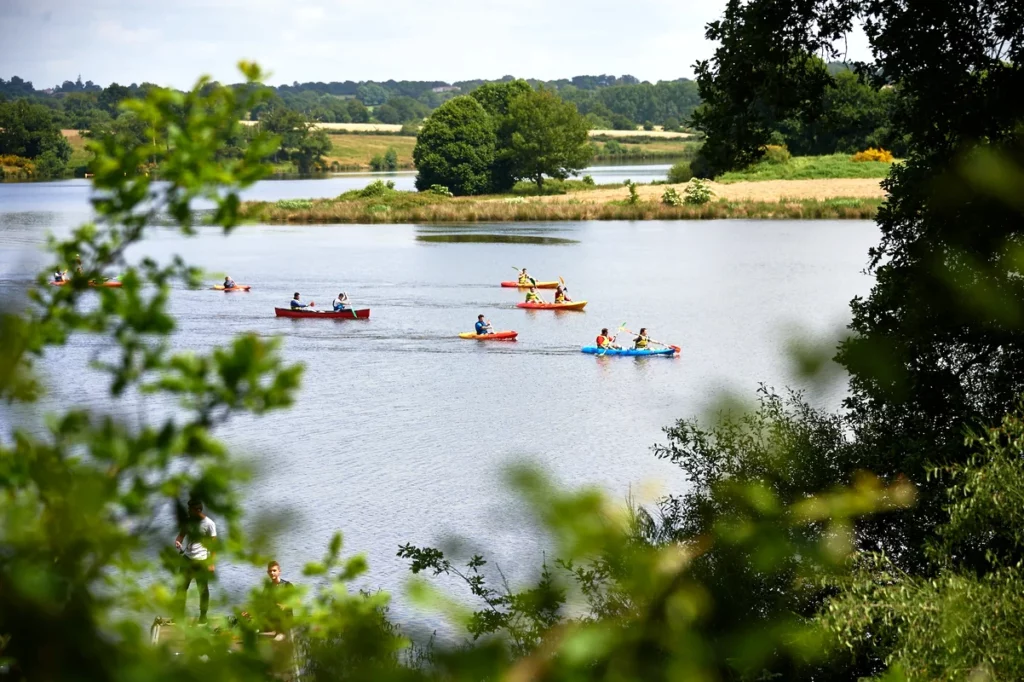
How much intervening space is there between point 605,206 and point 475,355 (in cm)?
4156

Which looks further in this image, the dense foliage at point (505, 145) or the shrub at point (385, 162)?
the shrub at point (385, 162)

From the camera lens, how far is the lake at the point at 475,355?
21.7m

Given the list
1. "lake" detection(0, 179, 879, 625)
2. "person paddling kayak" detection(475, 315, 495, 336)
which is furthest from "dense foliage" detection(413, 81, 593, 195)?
"person paddling kayak" detection(475, 315, 495, 336)

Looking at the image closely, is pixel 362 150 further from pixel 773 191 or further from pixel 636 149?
pixel 773 191

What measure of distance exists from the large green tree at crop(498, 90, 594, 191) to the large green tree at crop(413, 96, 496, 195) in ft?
5.79

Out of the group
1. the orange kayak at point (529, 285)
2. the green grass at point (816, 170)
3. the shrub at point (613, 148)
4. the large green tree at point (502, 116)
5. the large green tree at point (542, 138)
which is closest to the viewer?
the orange kayak at point (529, 285)

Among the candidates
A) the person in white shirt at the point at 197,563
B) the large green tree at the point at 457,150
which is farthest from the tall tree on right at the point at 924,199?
the large green tree at the point at 457,150

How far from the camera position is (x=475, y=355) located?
38344 millimetres

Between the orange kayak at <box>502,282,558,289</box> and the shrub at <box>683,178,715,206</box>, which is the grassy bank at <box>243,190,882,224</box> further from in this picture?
the orange kayak at <box>502,282,558,289</box>

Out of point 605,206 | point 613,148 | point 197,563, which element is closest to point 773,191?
point 605,206

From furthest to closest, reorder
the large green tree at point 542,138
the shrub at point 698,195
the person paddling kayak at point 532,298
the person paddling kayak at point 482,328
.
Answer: the large green tree at point 542,138 → the shrub at point 698,195 → the person paddling kayak at point 532,298 → the person paddling kayak at point 482,328

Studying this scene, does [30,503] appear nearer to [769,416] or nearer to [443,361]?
[769,416]

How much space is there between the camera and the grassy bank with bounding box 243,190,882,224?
7181 centimetres

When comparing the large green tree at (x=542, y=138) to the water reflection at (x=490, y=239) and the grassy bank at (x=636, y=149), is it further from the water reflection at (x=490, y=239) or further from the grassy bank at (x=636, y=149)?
the grassy bank at (x=636, y=149)
